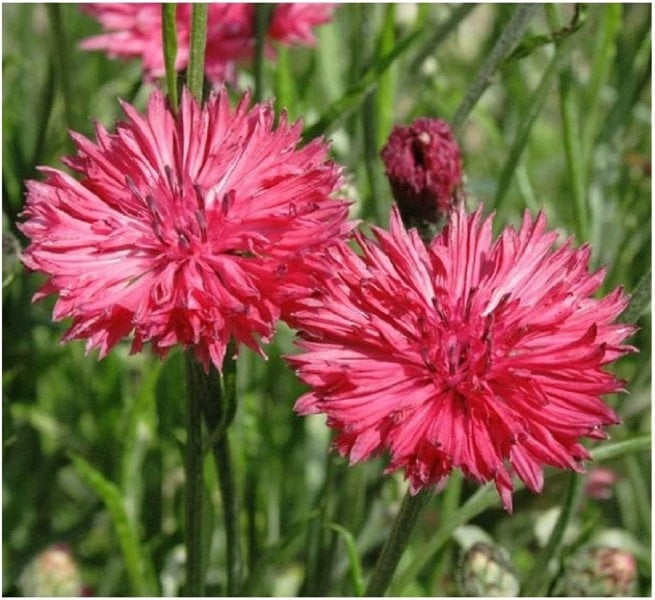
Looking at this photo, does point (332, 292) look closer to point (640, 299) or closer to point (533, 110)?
point (640, 299)

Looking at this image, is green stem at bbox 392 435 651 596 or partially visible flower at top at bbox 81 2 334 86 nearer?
green stem at bbox 392 435 651 596

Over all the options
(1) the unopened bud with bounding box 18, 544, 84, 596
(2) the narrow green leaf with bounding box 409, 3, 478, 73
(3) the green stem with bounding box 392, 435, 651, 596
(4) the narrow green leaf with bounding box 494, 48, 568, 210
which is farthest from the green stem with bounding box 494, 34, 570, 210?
(1) the unopened bud with bounding box 18, 544, 84, 596

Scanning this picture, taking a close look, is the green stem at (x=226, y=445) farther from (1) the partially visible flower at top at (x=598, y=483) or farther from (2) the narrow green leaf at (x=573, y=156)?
(1) the partially visible flower at top at (x=598, y=483)

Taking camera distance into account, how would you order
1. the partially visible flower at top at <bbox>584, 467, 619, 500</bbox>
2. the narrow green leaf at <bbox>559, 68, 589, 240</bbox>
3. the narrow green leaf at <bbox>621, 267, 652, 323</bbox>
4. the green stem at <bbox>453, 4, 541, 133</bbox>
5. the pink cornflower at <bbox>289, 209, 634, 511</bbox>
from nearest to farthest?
the pink cornflower at <bbox>289, 209, 634, 511</bbox> < the narrow green leaf at <bbox>621, 267, 652, 323</bbox> < the green stem at <bbox>453, 4, 541, 133</bbox> < the narrow green leaf at <bbox>559, 68, 589, 240</bbox> < the partially visible flower at top at <bbox>584, 467, 619, 500</bbox>

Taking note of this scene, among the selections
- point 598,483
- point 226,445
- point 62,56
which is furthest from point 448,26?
point 598,483

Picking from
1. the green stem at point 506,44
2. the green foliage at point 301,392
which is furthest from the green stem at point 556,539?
the green stem at point 506,44

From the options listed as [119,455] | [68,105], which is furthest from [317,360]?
[119,455]

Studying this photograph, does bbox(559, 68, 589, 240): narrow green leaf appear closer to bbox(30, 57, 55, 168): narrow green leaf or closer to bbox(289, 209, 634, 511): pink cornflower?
bbox(289, 209, 634, 511): pink cornflower
